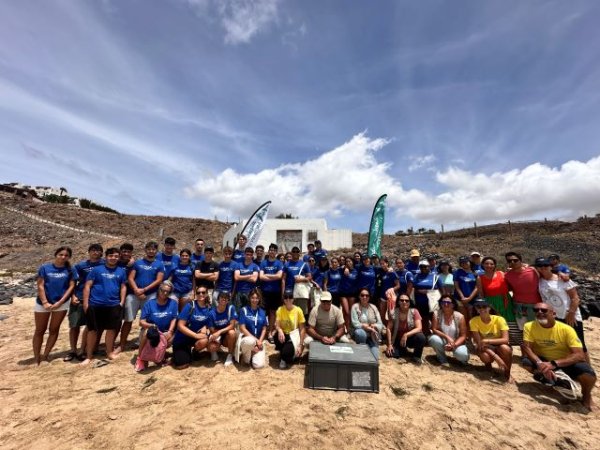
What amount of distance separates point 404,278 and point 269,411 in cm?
394

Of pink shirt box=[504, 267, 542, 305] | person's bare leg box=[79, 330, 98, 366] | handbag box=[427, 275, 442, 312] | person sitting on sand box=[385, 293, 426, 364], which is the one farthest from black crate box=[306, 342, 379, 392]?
person's bare leg box=[79, 330, 98, 366]

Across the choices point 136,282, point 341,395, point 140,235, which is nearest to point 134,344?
point 136,282

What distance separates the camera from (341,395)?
394cm

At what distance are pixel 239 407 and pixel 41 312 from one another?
11.4 ft

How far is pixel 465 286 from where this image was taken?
5961 mm

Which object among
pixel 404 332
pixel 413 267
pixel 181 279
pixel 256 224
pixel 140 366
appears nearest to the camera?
pixel 140 366

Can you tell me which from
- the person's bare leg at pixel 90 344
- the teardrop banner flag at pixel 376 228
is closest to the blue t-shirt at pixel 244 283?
the person's bare leg at pixel 90 344

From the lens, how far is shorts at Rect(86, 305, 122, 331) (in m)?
4.76

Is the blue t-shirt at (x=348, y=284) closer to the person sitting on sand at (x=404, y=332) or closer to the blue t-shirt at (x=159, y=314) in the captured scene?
the person sitting on sand at (x=404, y=332)

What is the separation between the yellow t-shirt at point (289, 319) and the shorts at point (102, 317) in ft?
8.69

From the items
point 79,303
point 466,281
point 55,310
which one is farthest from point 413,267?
point 55,310

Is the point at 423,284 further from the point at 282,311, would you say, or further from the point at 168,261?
the point at 168,261

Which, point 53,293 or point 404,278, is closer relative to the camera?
point 53,293

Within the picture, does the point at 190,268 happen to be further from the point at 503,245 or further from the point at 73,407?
the point at 503,245
